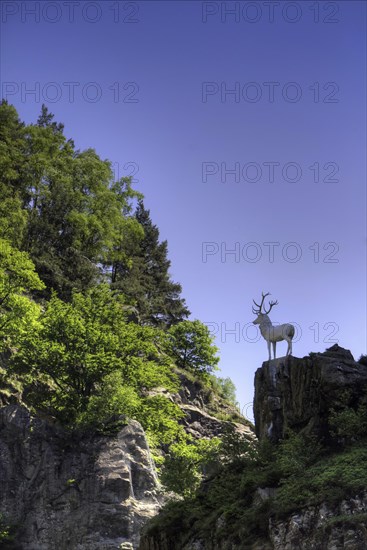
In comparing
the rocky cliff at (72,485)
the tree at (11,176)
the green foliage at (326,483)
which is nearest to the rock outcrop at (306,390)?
the green foliage at (326,483)

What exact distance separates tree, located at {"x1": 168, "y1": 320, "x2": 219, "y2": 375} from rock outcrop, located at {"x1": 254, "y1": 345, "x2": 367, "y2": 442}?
31927 millimetres

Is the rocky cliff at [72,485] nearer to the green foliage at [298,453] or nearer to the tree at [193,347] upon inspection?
the green foliage at [298,453]

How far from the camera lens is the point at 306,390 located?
2289 centimetres

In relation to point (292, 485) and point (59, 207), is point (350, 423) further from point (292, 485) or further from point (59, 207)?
point (59, 207)

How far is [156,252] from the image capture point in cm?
6950

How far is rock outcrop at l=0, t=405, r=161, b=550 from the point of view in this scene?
29.3 metres

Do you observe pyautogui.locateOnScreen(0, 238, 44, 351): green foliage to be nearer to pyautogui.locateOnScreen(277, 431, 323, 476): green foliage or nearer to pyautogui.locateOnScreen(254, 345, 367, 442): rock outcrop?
pyautogui.locateOnScreen(254, 345, 367, 442): rock outcrop

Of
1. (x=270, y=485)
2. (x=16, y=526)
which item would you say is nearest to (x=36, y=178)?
(x=16, y=526)

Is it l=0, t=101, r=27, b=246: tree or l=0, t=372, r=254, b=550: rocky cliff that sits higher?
l=0, t=101, r=27, b=246: tree

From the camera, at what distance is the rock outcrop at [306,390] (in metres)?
21.5

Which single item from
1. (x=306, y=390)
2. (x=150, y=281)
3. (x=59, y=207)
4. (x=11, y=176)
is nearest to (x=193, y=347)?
(x=150, y=281)

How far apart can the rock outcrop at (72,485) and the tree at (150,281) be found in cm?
2164

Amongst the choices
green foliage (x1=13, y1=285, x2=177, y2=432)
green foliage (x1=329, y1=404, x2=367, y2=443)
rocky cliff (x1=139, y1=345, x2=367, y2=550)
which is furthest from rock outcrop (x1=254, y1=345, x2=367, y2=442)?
green foliage (x1=13, y1=285, x2=177, y2=432)

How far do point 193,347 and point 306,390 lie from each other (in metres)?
36.1
